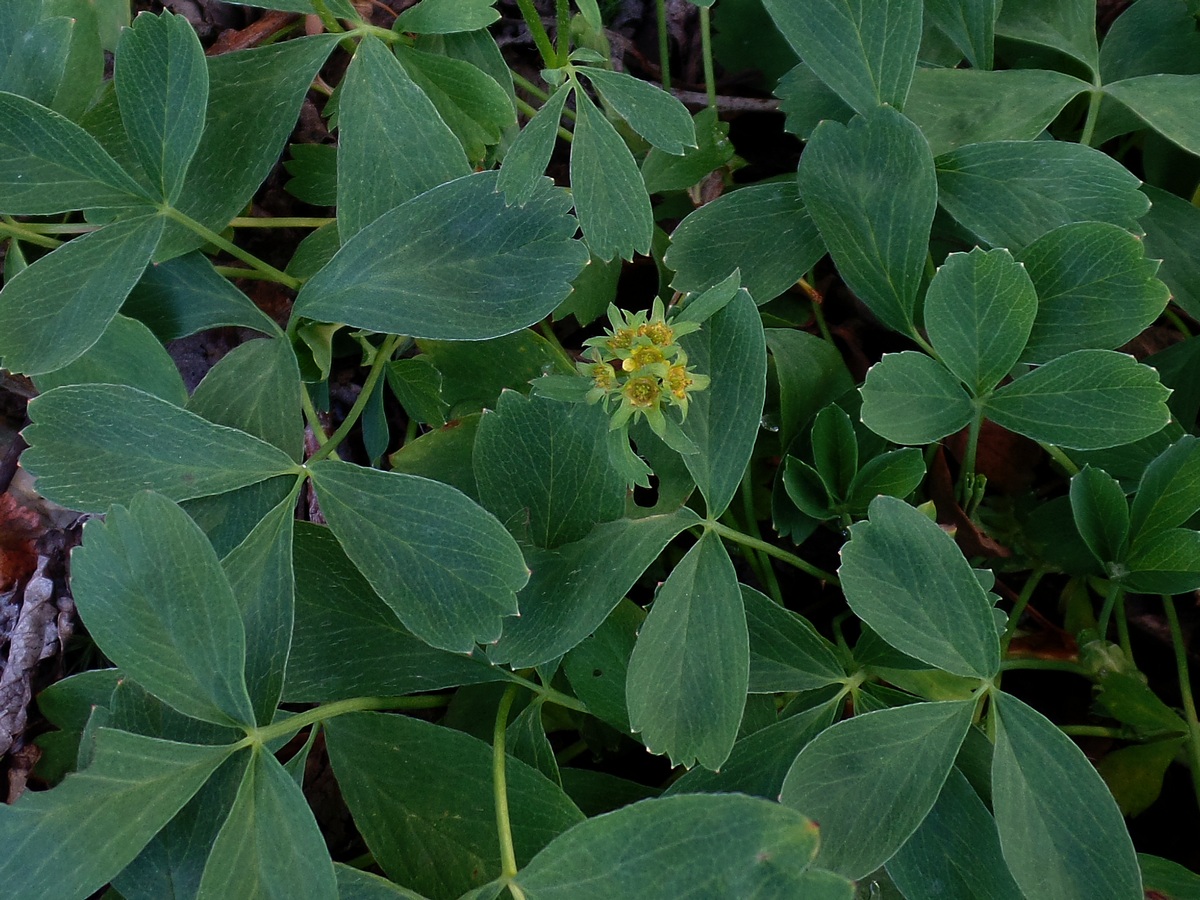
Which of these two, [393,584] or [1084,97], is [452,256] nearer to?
[393,584]

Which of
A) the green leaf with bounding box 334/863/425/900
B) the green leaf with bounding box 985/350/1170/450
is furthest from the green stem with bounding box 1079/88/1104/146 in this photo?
the green leaf with bounding box 334/863/425/900

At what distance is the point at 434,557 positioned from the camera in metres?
0.95

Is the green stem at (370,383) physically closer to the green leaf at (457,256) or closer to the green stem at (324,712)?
the green leaf at (457,256)

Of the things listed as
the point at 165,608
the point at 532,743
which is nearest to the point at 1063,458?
the point at 532,743

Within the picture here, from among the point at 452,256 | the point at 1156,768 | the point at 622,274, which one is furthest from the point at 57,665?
the point at 1156,768

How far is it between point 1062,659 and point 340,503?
3.30 feet

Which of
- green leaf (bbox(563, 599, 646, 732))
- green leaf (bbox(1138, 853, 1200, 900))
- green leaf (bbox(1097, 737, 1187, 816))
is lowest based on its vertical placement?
Answer: green leaf (bbox(1097, 737, 1187, 816))

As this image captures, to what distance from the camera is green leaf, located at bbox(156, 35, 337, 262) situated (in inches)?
43.8

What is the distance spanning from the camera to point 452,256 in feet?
3.39

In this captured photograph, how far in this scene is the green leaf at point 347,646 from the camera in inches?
40.3

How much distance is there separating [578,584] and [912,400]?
1.47 ft

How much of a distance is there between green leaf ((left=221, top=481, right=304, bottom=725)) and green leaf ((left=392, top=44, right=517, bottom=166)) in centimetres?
54

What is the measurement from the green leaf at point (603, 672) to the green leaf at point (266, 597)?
0.33 m

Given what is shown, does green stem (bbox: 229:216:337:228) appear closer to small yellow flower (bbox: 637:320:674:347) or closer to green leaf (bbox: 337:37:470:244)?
green leaf (bbox: 337:37:470:244)
